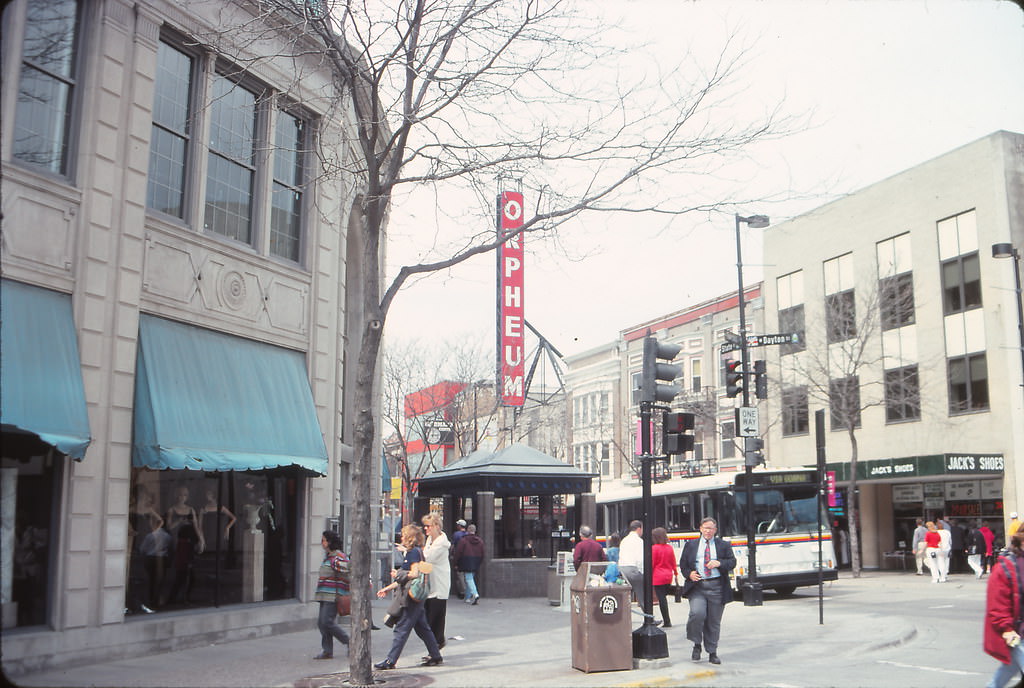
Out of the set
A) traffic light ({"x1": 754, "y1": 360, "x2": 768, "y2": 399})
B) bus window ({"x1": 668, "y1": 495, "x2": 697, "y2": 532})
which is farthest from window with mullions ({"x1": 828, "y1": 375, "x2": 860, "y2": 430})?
traffic light ({"x1": 754, "y1": 360, "x2": 768, "y2": 399})

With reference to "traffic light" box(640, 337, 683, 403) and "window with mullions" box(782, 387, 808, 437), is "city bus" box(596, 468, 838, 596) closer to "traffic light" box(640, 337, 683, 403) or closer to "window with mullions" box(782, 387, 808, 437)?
"traffic light" box(640, 337, 683, 403)

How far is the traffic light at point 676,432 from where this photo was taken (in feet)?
41.1

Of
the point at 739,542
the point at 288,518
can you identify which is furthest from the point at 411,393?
the point at 288,518

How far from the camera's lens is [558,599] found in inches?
797

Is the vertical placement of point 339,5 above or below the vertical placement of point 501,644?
above

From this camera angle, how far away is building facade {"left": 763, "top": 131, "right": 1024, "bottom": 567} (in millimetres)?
30703

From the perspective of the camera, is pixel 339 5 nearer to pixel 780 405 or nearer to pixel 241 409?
pixel 241 409

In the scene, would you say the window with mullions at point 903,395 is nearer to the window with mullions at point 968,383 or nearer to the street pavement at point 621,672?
Answer: the window with mullions at point 968,383

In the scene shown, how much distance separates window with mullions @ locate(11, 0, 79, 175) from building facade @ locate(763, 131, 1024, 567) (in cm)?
2637

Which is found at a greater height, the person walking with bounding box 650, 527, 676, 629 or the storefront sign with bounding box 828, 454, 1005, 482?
the storefront sign with bounding box 828, 454, 1005, 482

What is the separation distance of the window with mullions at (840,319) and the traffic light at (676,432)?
22.9m

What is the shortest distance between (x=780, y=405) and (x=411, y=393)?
53.5ft

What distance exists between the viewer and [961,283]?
106ft

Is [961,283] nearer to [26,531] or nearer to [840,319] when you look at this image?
[840,319]
